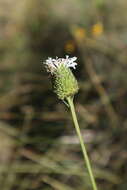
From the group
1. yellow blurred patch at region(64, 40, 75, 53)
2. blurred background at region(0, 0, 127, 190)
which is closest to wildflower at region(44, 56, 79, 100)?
blurred background at region(0, 0, 127, 190)

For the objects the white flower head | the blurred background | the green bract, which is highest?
the blurred background

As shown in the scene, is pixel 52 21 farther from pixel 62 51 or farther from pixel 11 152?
pixel 11 152

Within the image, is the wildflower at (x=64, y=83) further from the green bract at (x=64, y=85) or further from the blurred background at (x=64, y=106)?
the blurred background at (x=64, y=106)

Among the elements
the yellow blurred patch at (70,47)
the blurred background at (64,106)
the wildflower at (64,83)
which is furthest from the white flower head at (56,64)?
the yellow blurred patch at (70,47)

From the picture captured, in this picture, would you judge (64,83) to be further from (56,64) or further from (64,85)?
(56,64)

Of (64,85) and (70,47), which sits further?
(70,47)

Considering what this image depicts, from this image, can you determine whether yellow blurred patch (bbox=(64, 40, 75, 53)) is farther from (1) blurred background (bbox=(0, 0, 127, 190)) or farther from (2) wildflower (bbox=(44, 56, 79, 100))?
(2) wildflower (bbox=(44, 56, 79, 100))

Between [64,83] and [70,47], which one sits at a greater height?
[70,47]

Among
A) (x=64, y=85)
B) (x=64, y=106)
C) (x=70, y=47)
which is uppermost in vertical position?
(x=70, y=47)

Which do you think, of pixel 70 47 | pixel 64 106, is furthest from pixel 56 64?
pixel 70 47
